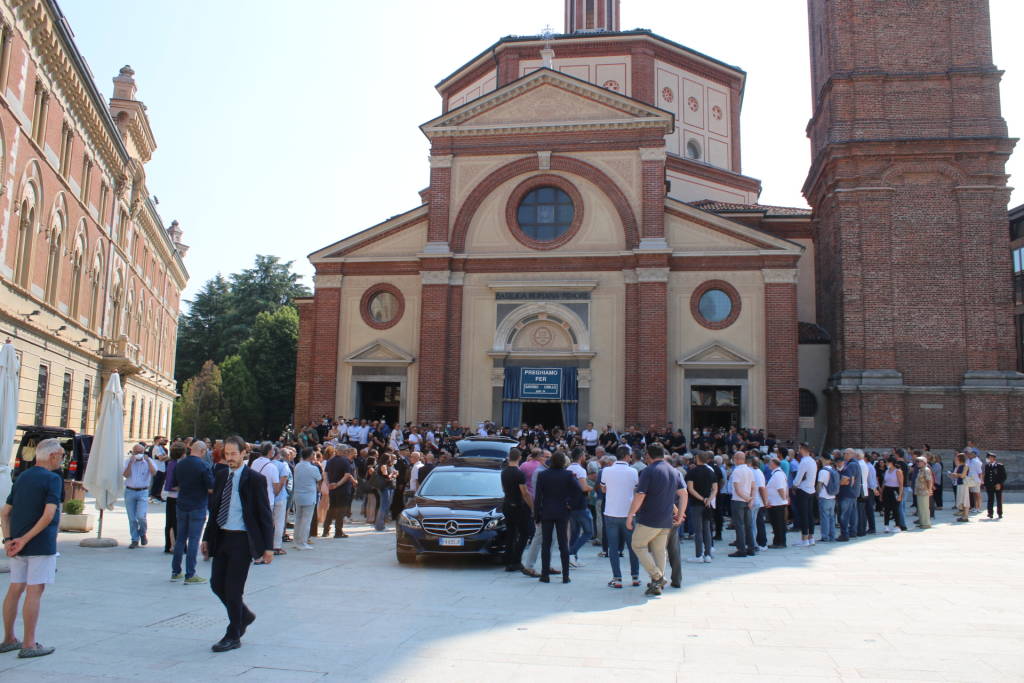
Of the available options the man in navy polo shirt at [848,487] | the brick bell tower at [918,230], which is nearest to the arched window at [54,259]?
the man in navy polo shirt at [848,487]

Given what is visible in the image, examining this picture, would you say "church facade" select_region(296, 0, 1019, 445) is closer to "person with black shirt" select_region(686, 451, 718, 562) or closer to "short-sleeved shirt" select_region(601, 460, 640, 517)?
"person with black shirt" select_region(686, 451, 718, 562)

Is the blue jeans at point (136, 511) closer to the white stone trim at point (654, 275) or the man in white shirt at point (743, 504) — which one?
the man in white shirt at point (743, 504)

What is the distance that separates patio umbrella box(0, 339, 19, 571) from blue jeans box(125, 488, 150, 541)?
270 cm

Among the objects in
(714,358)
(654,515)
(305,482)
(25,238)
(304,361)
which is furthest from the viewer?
(304,361)

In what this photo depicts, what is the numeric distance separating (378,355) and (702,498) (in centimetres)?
1852

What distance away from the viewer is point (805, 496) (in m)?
15.6

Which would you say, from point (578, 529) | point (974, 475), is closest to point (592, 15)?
point (974, 475)

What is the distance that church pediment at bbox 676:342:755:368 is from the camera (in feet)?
90.0

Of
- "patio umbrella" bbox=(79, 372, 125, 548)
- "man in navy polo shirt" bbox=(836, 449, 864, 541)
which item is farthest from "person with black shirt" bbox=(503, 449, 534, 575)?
"man in navy polo shirt" bbox=(836, 449, 864, 541)

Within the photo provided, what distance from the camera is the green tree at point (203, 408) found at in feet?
197

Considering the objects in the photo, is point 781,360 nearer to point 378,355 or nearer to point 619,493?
point 378,355

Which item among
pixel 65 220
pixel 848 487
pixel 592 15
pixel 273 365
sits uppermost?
pixel 592 15

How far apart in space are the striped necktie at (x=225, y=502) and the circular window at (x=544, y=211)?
22539 mm

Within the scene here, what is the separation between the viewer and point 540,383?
1115 inches
